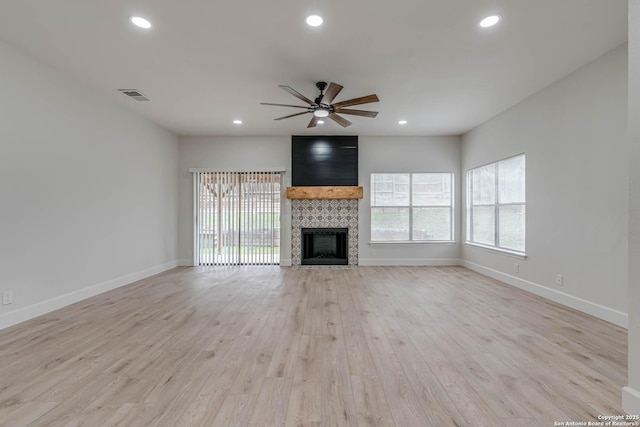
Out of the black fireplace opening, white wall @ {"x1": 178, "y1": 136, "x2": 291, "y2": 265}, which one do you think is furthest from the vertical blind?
the black fireplace opening

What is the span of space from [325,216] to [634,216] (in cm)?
529

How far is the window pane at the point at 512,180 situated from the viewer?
471cm

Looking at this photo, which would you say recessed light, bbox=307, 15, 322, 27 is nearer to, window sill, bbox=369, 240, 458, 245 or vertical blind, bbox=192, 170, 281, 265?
vertical blind, bbox=192, 170, 281, 265

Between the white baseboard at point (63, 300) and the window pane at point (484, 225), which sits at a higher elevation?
the window pane at point (484, 225)

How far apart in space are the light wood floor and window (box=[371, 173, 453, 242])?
2.76m

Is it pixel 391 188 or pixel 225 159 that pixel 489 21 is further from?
pixel 225 159

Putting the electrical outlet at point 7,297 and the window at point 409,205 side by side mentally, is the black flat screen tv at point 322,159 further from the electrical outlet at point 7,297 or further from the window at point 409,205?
the electrical outlet at point 7,297

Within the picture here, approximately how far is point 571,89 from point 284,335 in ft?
14.7

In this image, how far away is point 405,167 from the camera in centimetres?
666

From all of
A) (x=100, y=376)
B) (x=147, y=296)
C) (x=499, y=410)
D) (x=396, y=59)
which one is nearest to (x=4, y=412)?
(x=100, y=376)

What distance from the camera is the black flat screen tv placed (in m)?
6.57

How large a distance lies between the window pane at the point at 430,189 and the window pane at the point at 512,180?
148 cm

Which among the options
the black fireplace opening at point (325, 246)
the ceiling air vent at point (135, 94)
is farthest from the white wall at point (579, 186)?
the ceiling air vent at point (135, 94)

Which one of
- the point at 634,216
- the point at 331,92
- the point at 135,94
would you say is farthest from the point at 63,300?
the point at 634,216
